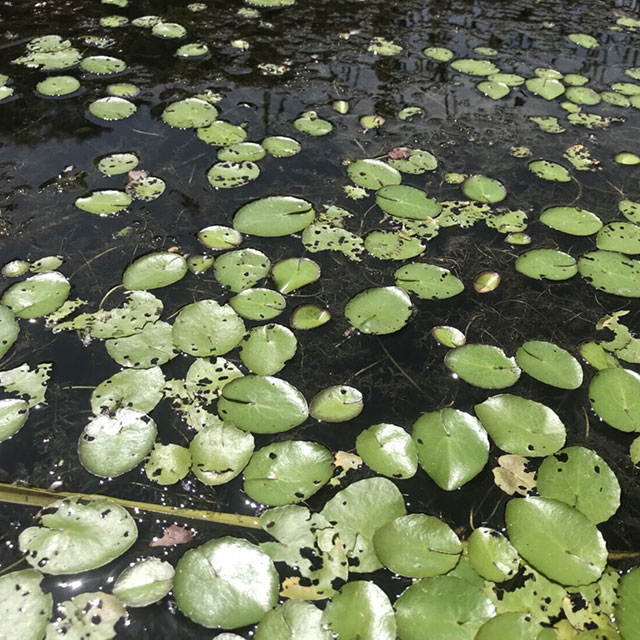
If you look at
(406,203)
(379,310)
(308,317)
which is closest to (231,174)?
(406,203)

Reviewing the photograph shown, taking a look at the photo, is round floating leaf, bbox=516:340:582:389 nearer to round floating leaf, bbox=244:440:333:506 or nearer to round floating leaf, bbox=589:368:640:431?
round floating leaf, bbox=589:368:640:431

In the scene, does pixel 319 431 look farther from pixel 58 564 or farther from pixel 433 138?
pixel 433 138

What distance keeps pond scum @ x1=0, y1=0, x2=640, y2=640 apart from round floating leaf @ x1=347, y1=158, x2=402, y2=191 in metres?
0.02

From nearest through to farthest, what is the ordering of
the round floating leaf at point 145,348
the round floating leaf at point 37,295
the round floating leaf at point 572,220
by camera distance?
the round floating leaf at point 145,348 → the round floating leaf at point 37,295 → the round floating leaf at point 572,220

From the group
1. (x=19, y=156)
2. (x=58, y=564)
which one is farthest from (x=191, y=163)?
(x=58, y=564)

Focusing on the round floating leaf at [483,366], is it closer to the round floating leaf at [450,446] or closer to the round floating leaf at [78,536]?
the round floating leaf at [450,446]

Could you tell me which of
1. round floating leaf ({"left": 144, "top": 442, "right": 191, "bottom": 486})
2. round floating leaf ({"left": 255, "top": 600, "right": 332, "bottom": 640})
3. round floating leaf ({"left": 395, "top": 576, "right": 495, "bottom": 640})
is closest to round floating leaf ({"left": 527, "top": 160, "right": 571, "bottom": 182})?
round floating leaf ({"left": 395, "top": 576, "right": 495, "bottom": 640})

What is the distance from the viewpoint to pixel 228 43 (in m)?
4.52

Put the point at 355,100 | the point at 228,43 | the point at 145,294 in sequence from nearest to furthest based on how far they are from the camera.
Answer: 1. the point at 145,294
2. the point at 355,100
3. the point at 228,43

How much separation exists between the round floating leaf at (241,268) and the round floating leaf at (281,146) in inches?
36.8

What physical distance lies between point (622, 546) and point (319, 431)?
44.0 inches

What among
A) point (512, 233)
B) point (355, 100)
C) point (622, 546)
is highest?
point (355, 100)

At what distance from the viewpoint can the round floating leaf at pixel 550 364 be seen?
232 centimetres

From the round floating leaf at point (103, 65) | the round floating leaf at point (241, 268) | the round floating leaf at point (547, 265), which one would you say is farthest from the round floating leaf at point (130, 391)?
the round floating leaf at point (103, 65)
